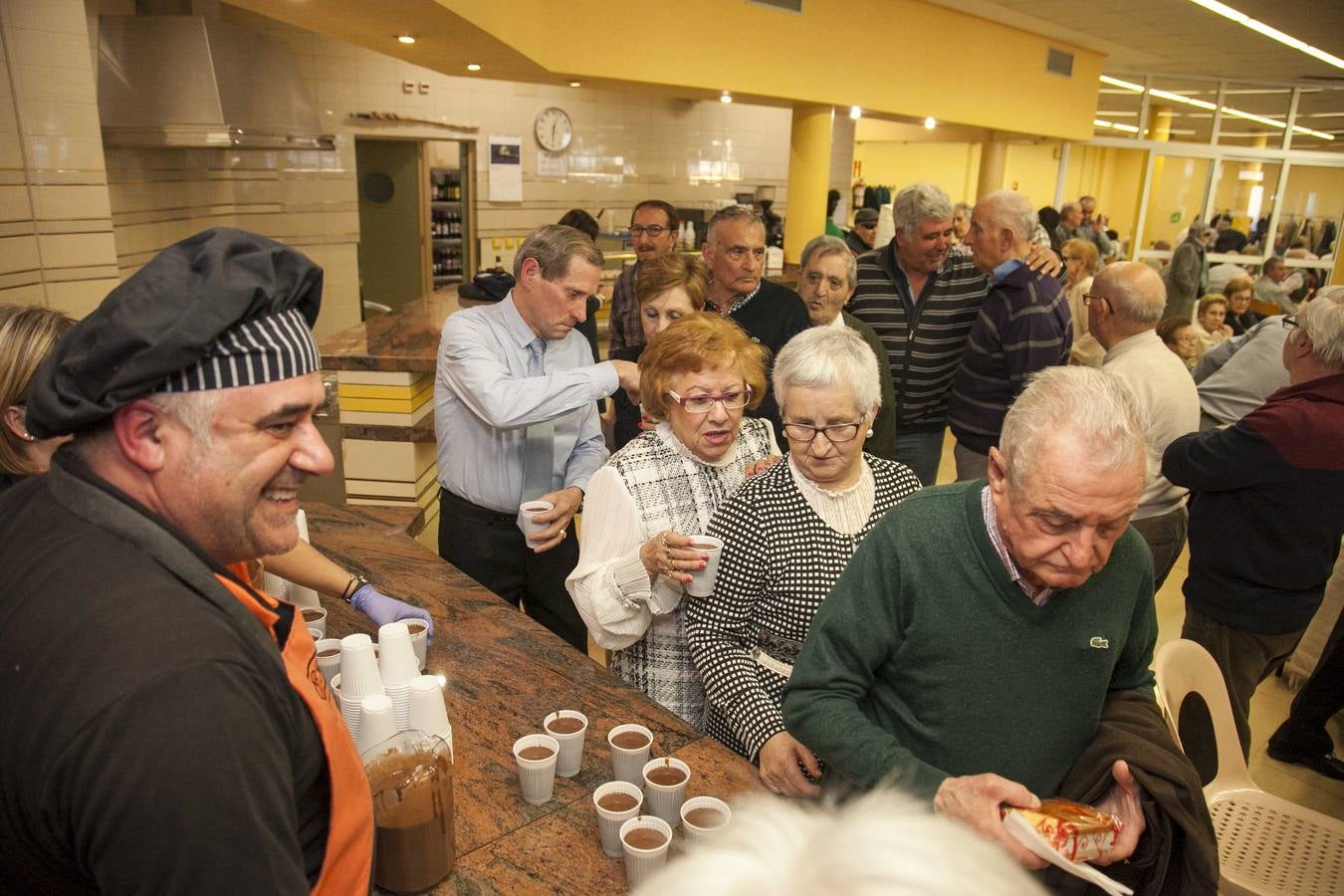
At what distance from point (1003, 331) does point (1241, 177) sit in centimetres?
1399

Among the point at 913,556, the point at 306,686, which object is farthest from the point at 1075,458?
the point at 306,686

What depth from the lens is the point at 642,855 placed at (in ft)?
4.63

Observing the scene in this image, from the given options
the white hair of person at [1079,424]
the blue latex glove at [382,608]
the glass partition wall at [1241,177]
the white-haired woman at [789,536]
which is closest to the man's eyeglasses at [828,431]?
the white-haired woman at [789,536]

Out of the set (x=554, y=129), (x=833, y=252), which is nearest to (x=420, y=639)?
(x=833, y=252)

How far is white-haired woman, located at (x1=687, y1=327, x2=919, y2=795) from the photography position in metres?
1.95

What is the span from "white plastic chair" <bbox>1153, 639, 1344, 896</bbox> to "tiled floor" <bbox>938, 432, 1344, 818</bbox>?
0.66 metres

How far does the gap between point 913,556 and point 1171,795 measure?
560 mm

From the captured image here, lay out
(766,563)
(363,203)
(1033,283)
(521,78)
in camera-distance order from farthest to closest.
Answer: (363,203)
(521,78)
(1033,283)
(766,563)

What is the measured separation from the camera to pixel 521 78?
22.5ft

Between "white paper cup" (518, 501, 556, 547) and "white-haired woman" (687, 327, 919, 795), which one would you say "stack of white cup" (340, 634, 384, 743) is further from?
"white paper cup" (518, 501, 556, 547)

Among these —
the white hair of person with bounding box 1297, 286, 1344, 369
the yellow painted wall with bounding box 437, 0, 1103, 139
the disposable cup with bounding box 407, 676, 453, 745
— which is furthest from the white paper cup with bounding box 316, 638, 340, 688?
the yellow painted wall with bounding box 437, 0, 1103, 139

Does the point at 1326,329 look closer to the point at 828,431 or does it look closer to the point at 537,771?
the point at 828,431

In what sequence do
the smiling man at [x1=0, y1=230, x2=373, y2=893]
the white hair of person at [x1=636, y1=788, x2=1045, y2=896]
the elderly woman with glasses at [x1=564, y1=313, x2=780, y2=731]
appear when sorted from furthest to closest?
the elderly woman with glasses at [x1=564, y1=313, x2=780, y2=731] < the smiling man at [x1=0, y1=230, x2=373, y2=893] < the white hair of person at [x1=636, y1=788, x2=1045, y2=896]

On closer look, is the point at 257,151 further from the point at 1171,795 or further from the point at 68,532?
the point at 1171,795
